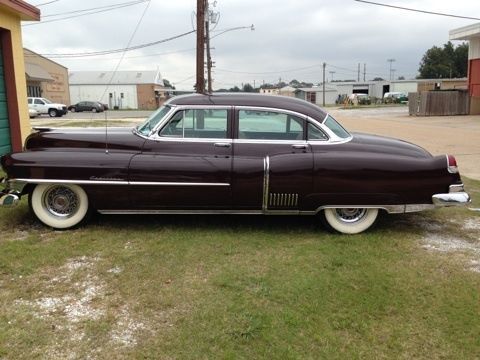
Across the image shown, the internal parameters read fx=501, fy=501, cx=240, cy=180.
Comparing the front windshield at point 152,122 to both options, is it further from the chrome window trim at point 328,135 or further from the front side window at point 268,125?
the chrome window trim at point 328,135

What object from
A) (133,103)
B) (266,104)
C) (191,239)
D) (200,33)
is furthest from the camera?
(133,103)

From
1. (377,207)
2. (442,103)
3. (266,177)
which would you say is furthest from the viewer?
(442,103)

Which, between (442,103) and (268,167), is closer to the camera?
(268,167)

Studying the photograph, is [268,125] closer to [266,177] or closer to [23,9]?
[266,177]

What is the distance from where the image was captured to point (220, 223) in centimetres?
601

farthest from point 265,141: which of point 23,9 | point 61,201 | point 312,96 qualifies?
point 312,96

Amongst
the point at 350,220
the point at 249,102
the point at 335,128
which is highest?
the point at 249,102

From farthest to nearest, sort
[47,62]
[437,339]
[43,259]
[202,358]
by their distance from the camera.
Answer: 1. [47,62]
2. [43,259]
3. [437,339]
4. [202,358]

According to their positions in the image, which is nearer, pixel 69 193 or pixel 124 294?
pixel 124 294

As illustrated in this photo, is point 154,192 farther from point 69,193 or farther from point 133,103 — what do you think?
point 133,103

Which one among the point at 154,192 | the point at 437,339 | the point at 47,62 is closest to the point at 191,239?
the point at 154,192

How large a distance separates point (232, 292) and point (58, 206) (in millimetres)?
2646

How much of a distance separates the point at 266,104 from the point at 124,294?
9.02ft

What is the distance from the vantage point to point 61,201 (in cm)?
567
